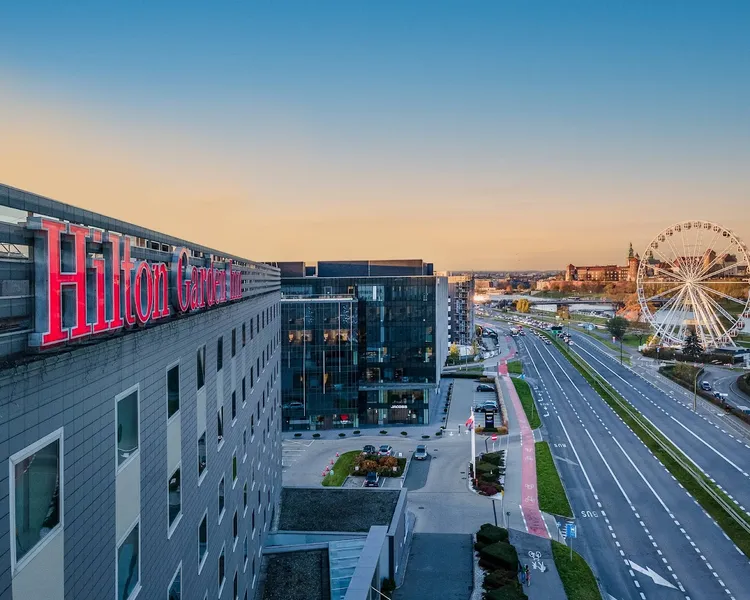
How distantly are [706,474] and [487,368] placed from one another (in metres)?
64.7

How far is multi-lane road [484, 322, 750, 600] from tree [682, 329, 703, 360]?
119 feet

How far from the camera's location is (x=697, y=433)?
67.1 metres

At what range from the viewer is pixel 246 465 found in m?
29.3

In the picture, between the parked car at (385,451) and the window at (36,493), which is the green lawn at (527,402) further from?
the window at (36,493)

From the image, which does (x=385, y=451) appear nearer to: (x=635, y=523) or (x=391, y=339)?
(x=391, y=339)

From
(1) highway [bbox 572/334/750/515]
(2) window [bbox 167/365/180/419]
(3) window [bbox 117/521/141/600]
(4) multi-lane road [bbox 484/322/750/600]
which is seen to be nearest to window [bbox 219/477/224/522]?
(2) window [bbox 167/365/180/419]

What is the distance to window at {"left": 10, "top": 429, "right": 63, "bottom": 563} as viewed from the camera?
8.52 m

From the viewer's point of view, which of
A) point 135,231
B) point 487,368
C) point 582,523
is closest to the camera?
point 135,231

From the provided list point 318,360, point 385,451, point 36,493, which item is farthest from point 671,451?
point 36,493

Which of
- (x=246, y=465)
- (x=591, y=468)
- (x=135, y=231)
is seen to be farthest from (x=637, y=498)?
(x=135, y=231)

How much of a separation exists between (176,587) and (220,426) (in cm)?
727

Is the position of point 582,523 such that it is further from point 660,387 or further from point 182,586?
point 660,387

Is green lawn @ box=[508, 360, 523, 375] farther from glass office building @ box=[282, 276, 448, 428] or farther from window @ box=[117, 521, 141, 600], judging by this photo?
window @ box=[117, 521, 141, 600]

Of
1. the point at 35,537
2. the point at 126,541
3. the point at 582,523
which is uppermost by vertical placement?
the point at 35,537
